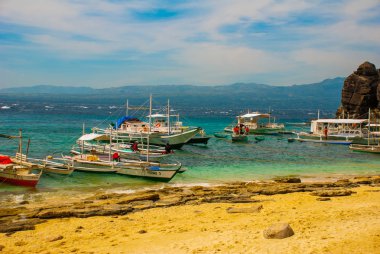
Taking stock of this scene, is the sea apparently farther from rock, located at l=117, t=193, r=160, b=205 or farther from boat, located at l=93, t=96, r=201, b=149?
rock, located at l=117, t=193, r=160, b=205

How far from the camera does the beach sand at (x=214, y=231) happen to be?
14797mm

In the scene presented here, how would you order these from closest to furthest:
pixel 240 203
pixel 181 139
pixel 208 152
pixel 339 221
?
1. pixel 339 221
2. pixel 240 203
3. pixel 208 152
4. pixel 181 139

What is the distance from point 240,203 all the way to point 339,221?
641cm

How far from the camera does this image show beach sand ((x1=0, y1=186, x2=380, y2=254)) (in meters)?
14.8

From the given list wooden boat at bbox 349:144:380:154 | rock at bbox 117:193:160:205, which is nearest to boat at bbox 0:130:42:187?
rock at bbox 117:193:160:205

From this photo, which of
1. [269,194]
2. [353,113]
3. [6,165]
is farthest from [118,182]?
[353,113]

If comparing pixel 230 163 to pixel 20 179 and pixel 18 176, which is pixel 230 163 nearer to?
pixel 20 179

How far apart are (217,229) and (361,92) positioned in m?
85.5

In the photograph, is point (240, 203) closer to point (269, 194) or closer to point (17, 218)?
point (269, 194)

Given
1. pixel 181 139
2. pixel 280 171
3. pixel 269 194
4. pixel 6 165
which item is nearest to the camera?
pixel 269 194

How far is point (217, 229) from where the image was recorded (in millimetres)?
17844

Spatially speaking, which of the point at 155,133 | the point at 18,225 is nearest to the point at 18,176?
the point at 18,225

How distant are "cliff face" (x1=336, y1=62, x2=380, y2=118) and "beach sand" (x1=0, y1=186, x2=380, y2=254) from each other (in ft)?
250

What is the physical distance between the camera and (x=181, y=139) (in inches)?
2318
